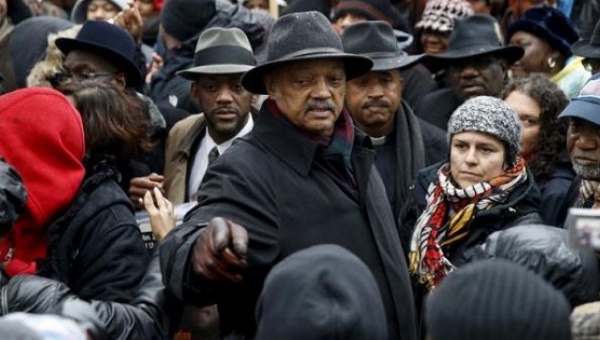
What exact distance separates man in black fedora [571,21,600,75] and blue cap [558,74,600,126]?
123 cm

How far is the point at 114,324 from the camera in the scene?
5.03 m

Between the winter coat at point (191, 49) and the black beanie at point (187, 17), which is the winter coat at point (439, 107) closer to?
the winter coat at point (191, 49)

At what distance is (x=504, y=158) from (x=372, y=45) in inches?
69.7

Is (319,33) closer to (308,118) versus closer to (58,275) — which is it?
(308,118)

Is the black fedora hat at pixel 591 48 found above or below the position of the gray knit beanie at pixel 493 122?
below

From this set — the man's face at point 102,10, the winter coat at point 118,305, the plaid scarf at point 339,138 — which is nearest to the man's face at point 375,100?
the plaid scarf at point 339,138

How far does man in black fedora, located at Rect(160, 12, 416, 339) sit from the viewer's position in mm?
5207

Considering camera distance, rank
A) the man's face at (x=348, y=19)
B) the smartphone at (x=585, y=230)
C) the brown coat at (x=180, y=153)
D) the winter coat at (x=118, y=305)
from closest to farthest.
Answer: the smartphone at (x=585, y=230) < the winter coat at (x=118, y=305) < the brown coat at (x=180, y=153) < the man's face at (x=348, y=19)

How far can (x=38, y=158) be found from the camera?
5.36 metres

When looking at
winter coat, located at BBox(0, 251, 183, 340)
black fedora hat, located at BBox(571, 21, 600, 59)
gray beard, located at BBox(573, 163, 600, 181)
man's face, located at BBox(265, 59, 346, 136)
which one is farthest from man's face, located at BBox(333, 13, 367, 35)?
winter coat, located at BBox(0, 251, 183, 340)

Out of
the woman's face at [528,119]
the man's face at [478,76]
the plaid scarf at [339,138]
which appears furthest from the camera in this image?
the man's face at [478,76]

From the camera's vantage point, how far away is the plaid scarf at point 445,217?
21.0 feet

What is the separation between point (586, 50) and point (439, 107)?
1042 mm

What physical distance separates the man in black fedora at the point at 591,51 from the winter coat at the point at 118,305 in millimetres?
3328
